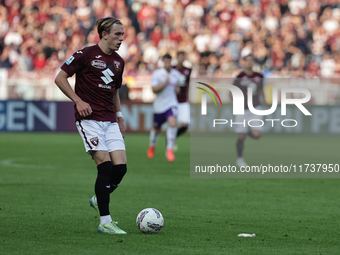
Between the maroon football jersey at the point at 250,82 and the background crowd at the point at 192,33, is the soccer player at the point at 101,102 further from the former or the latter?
the background crowd at the point at 192,33

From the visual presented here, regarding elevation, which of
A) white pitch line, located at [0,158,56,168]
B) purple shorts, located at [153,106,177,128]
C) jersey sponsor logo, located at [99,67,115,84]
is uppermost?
jersey sponsor logo, located at [99,67,115,84]

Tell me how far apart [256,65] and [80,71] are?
1642 centimetres

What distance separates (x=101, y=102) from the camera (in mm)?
6344

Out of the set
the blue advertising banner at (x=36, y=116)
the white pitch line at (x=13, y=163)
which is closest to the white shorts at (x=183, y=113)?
the white pitch line at (x=13, y=163)

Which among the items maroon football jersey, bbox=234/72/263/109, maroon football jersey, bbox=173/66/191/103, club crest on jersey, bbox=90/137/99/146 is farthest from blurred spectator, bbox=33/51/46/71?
club crest on jersey, bbox=90/137/99/146

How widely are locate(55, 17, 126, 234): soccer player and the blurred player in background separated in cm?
852

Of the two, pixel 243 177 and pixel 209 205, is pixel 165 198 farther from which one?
pixel 243 177

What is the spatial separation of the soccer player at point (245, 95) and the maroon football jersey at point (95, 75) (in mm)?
6669

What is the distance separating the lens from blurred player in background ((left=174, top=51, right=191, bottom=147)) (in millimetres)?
14990

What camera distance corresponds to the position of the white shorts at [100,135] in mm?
6230

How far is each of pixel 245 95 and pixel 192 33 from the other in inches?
453

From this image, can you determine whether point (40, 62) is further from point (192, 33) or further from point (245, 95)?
point (245, 95)

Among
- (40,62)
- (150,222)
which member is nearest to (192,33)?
(40,62)

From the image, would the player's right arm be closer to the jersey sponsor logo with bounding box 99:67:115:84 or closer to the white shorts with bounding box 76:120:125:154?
the white shorts with bounding box 76:120:125:154
